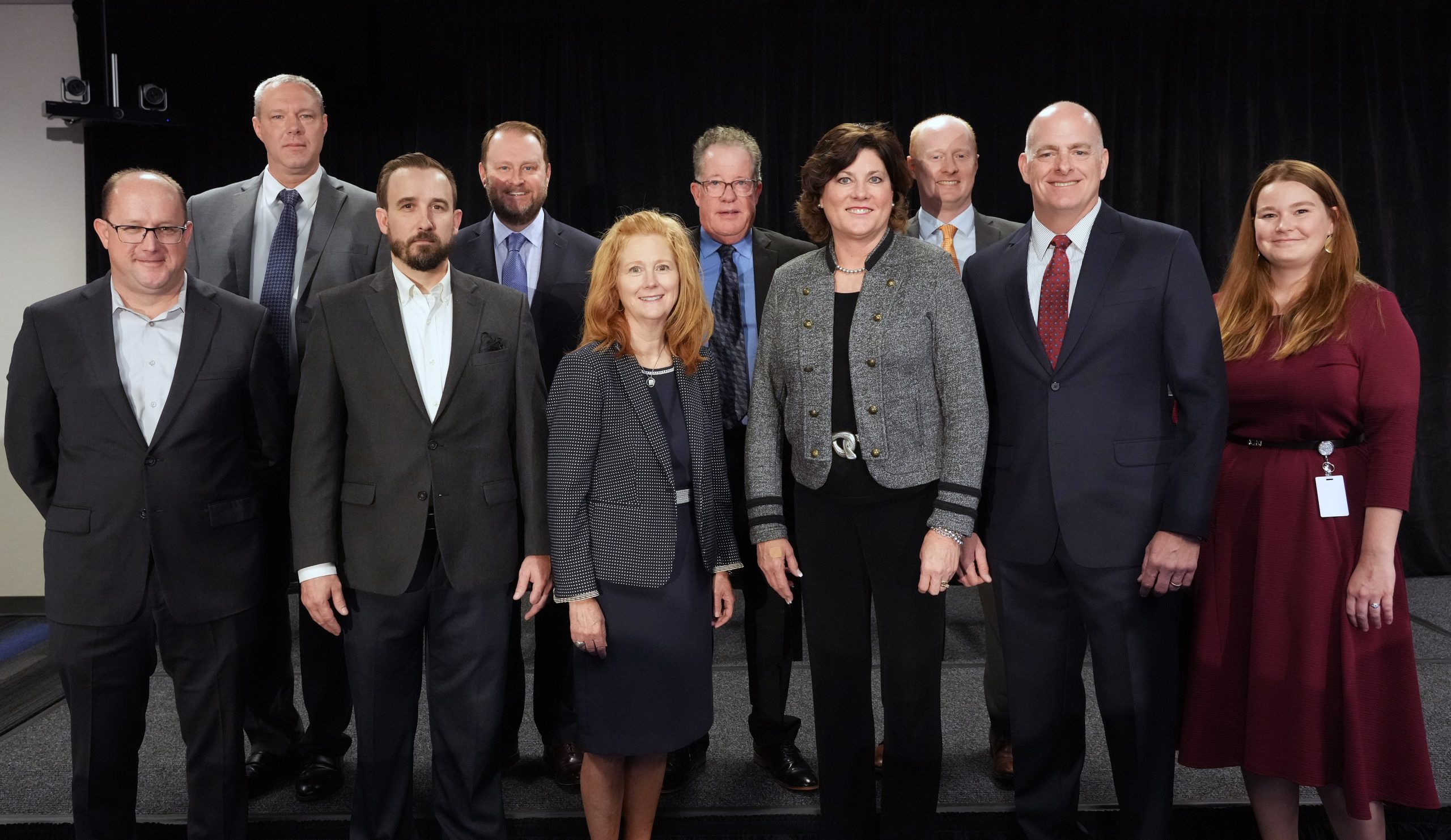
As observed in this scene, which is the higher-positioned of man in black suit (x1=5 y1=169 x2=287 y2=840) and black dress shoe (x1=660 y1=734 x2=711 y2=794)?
man in black suit (x1=5 y1=169 x2=287 y2=840)

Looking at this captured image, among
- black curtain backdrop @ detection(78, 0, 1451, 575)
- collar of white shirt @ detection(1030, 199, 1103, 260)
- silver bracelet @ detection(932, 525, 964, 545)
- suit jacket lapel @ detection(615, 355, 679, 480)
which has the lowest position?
Answer: silver bracelet @ detection(932, 525, 964, 545)

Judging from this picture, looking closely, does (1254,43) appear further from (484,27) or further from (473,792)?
(473,792)

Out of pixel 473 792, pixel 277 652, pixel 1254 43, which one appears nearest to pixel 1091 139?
pixel 473 792

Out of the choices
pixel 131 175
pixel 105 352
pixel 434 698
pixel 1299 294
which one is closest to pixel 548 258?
pixel 131 175

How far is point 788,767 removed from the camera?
9.57 ft

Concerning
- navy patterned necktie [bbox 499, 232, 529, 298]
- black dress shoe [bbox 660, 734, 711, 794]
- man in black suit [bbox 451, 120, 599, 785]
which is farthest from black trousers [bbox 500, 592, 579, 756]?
navy patterned necktie [bbox 499, 232, 529, 298]

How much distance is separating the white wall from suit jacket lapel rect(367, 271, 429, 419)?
428 centimetres

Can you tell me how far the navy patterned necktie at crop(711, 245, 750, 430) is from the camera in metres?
2.79

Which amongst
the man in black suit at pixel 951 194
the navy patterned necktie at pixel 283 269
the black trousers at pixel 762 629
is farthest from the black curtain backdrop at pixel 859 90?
the black trousers at pixel 762 629

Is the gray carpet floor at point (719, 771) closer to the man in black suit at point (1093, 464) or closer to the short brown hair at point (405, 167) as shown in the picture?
the man in black suit at point (1093, 464)

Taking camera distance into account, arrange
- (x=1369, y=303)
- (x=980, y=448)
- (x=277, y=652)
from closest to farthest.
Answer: (x=980, y=448)
(x=1369, y=303)
(x=277, y=652)

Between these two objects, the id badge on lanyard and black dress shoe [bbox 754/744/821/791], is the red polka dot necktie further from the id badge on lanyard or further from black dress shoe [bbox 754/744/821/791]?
black dress shoe [bbox 754/744/821/791]

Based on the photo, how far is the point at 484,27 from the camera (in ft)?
18.0

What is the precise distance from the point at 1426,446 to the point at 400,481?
5.77 metres
